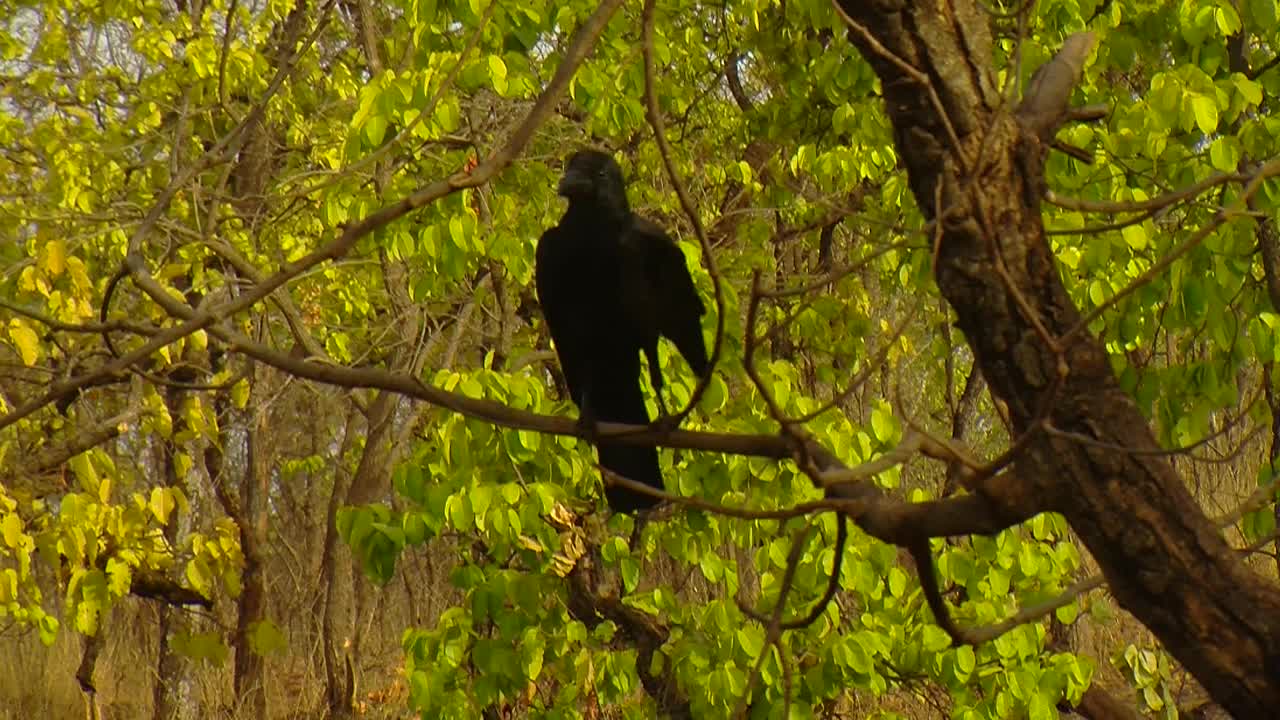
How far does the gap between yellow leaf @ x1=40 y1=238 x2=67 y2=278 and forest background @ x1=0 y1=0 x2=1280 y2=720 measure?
0.03 meters

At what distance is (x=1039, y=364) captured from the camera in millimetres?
2117

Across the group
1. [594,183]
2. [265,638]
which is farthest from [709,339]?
[265,638]

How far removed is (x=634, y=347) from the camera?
4.02 meters

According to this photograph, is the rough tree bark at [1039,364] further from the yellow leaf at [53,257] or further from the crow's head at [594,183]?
the yellow leaf at [53,257]

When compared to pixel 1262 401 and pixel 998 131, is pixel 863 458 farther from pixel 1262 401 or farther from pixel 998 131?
pixel 998 131

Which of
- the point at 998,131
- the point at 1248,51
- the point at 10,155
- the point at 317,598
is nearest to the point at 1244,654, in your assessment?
the point at 998,131

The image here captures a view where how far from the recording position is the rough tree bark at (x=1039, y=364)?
1993mm

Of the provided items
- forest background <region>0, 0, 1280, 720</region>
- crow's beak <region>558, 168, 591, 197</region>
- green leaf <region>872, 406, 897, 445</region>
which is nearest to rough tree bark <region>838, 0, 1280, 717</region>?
forest background <region>0, 0, 1280, 720</region>

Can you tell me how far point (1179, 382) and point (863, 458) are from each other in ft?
2.66

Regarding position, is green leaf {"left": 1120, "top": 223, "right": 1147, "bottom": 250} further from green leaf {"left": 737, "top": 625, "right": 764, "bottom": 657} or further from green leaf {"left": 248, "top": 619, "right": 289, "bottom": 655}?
green leaf {"left": 248, "top": 619, "right": 289, "bottom": 655}

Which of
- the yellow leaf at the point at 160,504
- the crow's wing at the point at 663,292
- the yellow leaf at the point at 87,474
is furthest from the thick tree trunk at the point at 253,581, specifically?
the crow's wing at the point at 663,292

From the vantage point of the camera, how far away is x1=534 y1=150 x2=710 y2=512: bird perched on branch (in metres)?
3.70

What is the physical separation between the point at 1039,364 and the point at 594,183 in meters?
1.92

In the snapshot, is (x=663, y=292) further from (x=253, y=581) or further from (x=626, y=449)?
(x=253, y=581)
